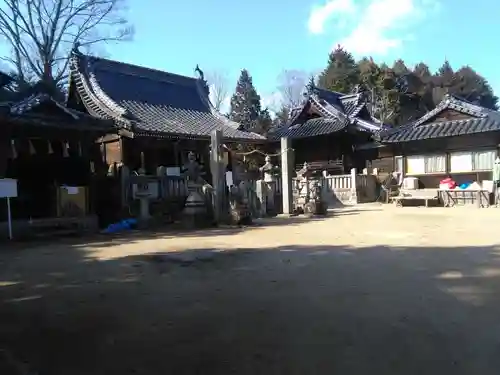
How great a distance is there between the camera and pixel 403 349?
10.9ft

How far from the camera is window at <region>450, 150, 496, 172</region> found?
844 inches

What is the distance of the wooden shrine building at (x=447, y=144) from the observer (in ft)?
70.6

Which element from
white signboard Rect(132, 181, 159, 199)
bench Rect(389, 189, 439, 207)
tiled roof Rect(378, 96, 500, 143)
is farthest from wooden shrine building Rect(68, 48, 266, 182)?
tiled roof Rect(378, 96, 500, 143)

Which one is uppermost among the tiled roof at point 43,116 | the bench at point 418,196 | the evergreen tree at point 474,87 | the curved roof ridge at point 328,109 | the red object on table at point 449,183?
the evergreen tree at point 474,87

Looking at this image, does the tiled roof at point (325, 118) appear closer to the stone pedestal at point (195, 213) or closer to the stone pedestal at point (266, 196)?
the stone pedestal at point (266, 196)

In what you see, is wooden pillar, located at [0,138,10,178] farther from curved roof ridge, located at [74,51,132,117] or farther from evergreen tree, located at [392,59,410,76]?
evergreen tree, located at [392,59,410,76]

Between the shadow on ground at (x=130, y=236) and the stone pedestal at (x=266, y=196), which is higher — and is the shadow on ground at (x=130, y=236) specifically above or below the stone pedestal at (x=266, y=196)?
below

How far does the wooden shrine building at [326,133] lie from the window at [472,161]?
5732 millimetres

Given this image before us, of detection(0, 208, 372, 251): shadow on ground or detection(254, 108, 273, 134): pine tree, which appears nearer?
detection(0, 208, 372, 251): shadow on ground

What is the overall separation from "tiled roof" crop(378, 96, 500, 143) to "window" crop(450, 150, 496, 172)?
122 cm

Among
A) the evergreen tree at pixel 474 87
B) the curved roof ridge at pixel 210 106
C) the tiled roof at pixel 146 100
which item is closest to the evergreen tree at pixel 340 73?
the evergreen tree at pixel 474 87

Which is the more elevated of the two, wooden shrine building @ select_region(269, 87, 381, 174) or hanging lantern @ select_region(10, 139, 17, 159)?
wooden shrine building @ select_region(269, 87, 381, 174)

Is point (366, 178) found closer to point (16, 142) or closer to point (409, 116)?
point (16, 142)

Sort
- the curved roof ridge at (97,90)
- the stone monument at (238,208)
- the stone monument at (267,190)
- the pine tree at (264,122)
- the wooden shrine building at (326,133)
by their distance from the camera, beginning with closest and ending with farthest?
the stone monument at (238,208) → the stone monument at (267,190) → the curved roof ridge at (97,90) → the wooden shrine building at (326,133) → the pine tree at (264,122)
